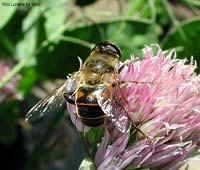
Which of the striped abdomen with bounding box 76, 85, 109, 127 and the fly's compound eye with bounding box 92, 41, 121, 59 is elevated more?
the fly's compound eye with bounding box 92, 41, 121, 59

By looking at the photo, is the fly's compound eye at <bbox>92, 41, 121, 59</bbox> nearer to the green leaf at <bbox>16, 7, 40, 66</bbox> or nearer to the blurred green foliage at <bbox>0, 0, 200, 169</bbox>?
the blurred green foliage at <bbox>0, 0, 200, 169</bbox>

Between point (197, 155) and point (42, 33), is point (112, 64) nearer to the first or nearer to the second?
point (197, 155)

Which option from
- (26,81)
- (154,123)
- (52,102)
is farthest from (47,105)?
(26,81)

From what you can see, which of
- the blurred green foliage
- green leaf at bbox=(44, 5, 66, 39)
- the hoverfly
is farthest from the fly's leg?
green leaf at bbox=(44, 5, 66, 39)

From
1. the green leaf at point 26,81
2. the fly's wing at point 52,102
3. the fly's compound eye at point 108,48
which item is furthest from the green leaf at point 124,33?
the fly's wing at point 52,102

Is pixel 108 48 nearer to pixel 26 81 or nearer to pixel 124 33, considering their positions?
pixel 124 33

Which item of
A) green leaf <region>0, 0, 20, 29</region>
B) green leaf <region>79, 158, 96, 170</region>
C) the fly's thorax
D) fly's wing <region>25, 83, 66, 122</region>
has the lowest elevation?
green leaf <region>79, 158, 96, 170</region>

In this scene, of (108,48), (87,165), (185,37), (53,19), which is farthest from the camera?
(53,19)

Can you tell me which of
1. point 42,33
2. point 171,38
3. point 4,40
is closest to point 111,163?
point 171,38
